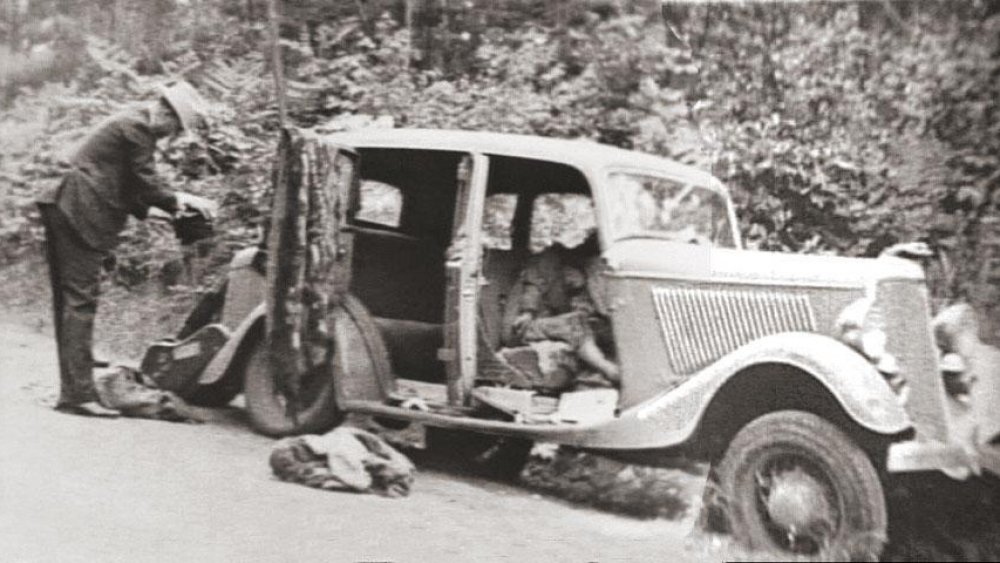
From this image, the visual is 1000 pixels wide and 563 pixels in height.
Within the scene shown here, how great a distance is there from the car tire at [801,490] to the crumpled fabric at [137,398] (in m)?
1.46

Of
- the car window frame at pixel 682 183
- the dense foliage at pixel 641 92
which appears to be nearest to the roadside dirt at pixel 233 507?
the dense foliage at pixel 641 92

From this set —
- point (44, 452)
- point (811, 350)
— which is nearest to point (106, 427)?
point (44, 452)

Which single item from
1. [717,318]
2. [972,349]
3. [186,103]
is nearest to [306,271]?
[186,103]

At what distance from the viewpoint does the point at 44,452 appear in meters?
3.09

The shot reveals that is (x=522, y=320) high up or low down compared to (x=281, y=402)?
up

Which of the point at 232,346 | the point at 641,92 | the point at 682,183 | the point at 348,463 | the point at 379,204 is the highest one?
the point at 641,92

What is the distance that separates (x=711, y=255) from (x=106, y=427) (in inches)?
68.6

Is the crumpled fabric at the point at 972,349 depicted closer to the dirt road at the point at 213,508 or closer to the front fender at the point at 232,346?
the dirt road at the point at 213,508

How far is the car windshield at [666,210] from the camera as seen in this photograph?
2645mm

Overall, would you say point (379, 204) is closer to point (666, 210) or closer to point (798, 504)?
point (666, 210)

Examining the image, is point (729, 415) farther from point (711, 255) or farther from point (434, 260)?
point (434, 260)

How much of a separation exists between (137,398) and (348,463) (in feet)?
2.09

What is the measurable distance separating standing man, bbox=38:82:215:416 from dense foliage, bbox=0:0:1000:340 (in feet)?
0.20

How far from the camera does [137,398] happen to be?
9.76ft
